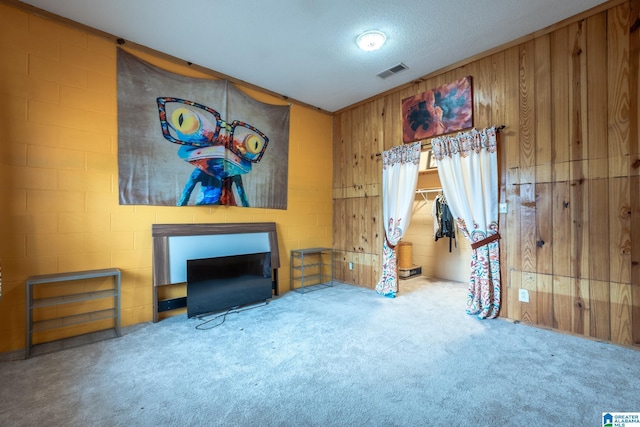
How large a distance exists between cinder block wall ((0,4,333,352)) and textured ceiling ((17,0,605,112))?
29cm

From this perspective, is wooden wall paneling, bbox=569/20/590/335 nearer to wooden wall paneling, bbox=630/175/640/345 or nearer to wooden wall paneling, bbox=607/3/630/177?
wooden wall paneling, bbox=607/3/630/177

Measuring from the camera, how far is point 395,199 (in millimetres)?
3984

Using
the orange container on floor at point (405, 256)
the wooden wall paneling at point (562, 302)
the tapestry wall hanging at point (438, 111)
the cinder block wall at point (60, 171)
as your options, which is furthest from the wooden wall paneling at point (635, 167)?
the cinder block wall at point (60, 171)

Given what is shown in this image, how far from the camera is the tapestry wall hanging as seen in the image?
330cm

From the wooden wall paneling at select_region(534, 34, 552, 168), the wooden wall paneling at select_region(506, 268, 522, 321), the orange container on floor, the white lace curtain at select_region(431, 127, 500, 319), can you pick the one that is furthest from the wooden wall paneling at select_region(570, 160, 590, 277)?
the orange container on floor

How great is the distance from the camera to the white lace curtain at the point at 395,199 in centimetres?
382

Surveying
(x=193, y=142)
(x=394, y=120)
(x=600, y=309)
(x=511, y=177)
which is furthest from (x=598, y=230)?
(x=193, y=142)

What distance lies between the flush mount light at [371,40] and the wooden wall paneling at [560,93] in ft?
5.31

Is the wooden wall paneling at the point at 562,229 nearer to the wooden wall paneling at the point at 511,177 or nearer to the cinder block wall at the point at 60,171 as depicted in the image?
the wooden wall paneling at the point at 511,177

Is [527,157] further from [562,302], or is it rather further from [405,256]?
[405,256]

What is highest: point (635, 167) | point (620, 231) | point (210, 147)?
point (210, 147)

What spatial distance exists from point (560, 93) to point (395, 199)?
200 centimetres

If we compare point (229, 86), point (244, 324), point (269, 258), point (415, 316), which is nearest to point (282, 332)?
point (244, 324)

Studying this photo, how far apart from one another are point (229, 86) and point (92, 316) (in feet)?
9.48
